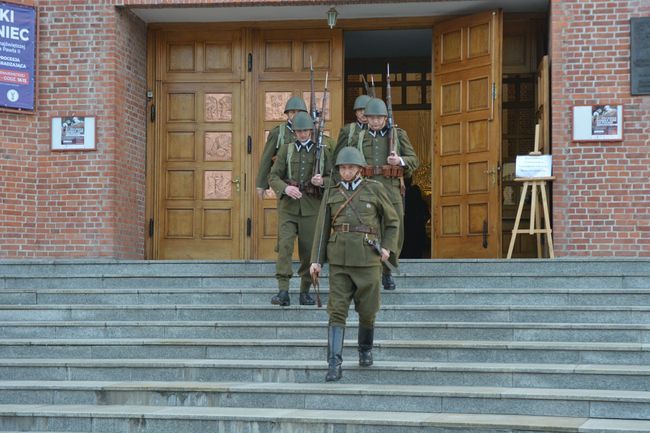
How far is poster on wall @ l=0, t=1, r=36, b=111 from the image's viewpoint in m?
14.3

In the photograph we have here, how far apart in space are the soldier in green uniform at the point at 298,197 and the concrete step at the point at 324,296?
1.28ft

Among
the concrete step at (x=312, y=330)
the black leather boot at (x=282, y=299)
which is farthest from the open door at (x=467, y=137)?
the concrete step at (x=312, y=330)

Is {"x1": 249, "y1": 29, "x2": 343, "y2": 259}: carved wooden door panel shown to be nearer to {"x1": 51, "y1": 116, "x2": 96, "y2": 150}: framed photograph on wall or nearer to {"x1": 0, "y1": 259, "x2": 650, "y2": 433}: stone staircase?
{"x1": 51, "y1": 116, "x2": 96, "y2": 150}: framed photograph on wall

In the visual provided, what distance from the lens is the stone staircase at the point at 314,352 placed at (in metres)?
8.53

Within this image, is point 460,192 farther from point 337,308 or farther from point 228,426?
point 228,426

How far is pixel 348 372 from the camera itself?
9375 mm

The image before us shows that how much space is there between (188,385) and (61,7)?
6.96m

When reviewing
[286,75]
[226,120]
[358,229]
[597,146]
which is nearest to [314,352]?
[358,229]

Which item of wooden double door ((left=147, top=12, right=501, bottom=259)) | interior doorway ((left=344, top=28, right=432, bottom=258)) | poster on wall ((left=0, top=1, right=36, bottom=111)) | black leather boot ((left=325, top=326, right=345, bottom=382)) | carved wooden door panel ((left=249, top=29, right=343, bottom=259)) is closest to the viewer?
black leather boot ((left=325, top=326, right=345, bottom=382))

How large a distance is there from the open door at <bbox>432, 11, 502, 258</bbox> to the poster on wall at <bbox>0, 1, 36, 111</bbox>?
5.13 metres

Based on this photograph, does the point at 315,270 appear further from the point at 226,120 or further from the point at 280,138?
the point at 226,120

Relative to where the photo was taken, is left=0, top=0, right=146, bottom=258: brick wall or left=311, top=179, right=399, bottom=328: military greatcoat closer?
left=311, top=179, right=399, bottom=328: military greatcoat

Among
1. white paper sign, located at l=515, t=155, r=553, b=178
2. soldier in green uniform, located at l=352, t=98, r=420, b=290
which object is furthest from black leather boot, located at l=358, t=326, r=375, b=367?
white paper sign, located at l=515, t=155, r=553, b=178

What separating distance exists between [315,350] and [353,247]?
1.13 meters
